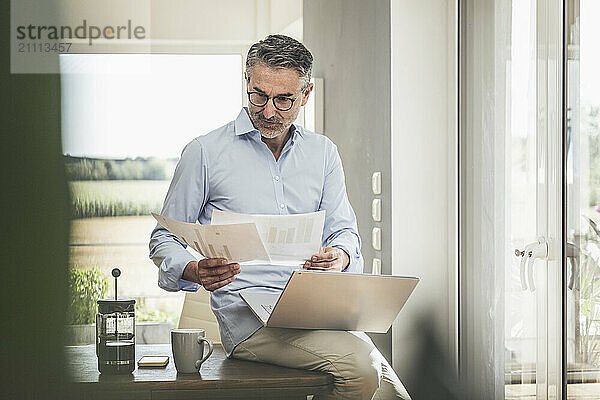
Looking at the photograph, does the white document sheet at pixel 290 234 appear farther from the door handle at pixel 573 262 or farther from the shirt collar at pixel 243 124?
the door handle at pixel 573 262

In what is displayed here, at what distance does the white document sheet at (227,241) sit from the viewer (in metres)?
0.66

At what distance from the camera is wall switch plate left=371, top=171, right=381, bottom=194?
2.59 ft

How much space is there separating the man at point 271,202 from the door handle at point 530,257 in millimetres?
338

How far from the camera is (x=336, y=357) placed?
22.4 inches

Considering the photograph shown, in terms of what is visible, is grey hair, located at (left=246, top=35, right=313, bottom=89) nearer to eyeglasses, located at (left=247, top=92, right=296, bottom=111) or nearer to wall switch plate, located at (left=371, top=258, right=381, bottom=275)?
eyeglasses, located at (left=247, top=92, right=296, bottom=111)

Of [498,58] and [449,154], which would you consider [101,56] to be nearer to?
[449,154]

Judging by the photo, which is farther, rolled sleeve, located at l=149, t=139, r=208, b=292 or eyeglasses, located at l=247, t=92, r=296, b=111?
eyeglasses, located at l=247, t=92, r=296, b=111

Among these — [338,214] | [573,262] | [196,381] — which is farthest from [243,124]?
[573,262]

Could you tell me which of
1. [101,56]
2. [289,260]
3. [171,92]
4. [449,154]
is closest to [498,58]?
[449,154]

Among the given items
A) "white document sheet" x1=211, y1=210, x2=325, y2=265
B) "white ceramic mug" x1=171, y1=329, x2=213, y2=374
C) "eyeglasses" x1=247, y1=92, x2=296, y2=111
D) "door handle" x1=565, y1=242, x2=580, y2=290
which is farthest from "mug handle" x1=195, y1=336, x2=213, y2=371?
"door handle" x1=565, y1=242, x2=580, y2=290

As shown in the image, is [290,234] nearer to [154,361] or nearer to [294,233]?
[294,233]

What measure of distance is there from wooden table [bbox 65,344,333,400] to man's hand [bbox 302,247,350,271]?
14 centimetres

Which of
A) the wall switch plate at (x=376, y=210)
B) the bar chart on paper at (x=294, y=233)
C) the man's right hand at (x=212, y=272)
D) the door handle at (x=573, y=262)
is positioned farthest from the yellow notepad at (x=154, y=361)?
the door handle at (x=573, y=262)

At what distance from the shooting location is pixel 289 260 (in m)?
0.73
